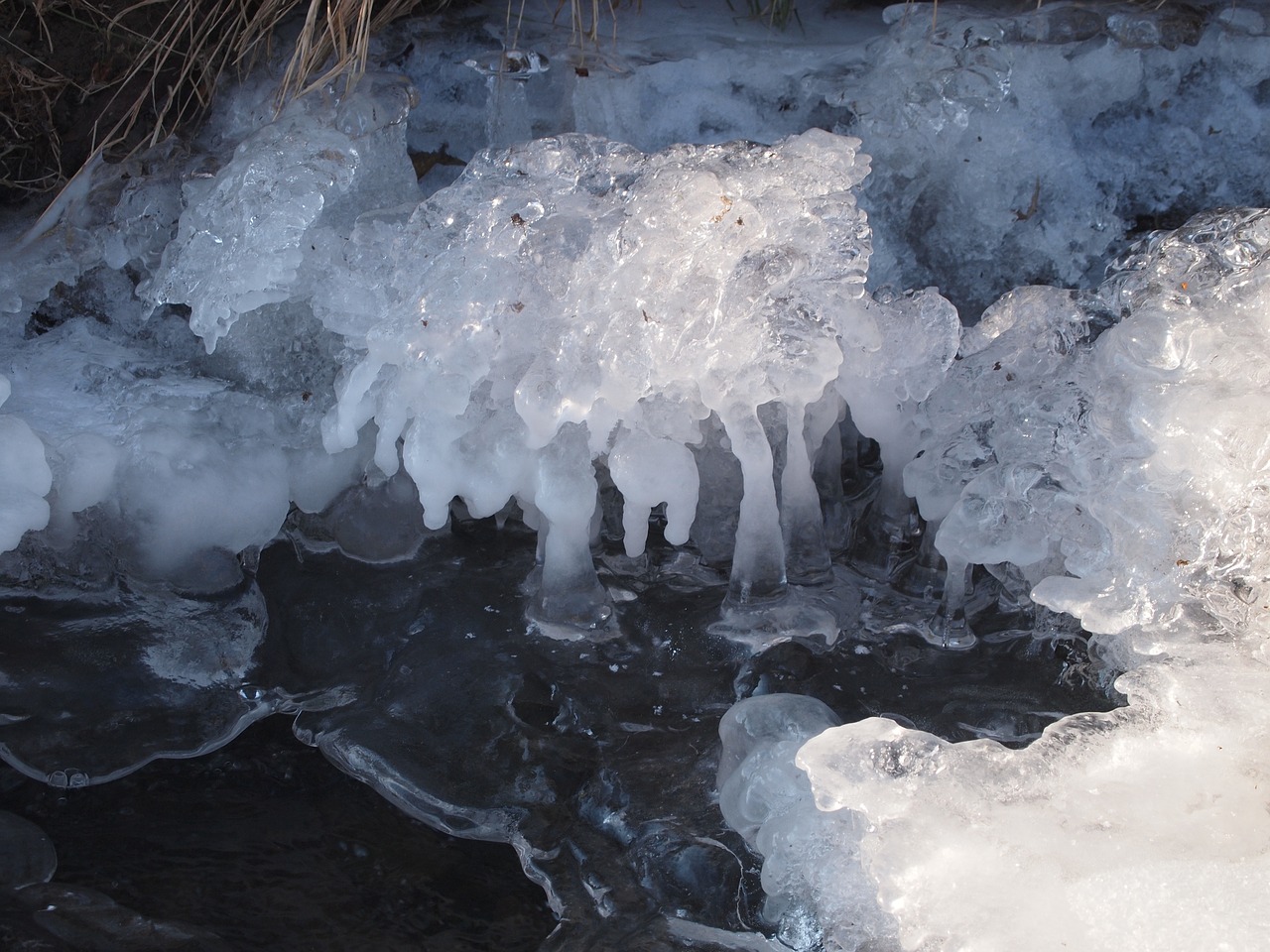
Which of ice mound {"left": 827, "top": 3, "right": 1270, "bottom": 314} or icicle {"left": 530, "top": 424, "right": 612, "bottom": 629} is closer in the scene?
icicle {"left": 530, "top": 424, "right": 612, "bottom": 629}

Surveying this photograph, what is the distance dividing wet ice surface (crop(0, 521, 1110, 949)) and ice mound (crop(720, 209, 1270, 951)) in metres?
0.15

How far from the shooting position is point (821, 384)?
85.3 inches

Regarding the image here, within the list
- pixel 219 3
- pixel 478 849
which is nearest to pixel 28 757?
pixel 478 849

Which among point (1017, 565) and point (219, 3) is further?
point (219, 3)

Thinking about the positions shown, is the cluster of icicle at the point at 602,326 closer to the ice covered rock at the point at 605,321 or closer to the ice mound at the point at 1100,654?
the ice covered rock at the point at 605,321

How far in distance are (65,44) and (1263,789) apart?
2.78 meters

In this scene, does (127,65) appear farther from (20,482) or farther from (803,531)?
(803,531)

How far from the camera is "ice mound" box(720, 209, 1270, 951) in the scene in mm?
1688

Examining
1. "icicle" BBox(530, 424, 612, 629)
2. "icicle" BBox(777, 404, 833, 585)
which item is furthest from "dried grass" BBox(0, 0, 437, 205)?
"icicle" BBox(777, 404, 833, 585)

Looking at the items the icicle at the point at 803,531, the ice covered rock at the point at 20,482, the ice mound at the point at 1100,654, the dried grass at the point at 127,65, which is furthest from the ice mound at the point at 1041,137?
the ice covered rock at the point at 20,482

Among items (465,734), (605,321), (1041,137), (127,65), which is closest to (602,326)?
(605,321)

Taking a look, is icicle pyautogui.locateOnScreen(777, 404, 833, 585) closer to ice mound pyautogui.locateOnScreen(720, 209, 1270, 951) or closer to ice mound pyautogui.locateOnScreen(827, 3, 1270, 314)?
ice mound pyautogui.locateOnScreen(720, 209, 1270, 951)

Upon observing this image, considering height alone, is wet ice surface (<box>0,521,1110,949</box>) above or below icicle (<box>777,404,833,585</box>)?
below

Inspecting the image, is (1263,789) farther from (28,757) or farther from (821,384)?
(28,757)
